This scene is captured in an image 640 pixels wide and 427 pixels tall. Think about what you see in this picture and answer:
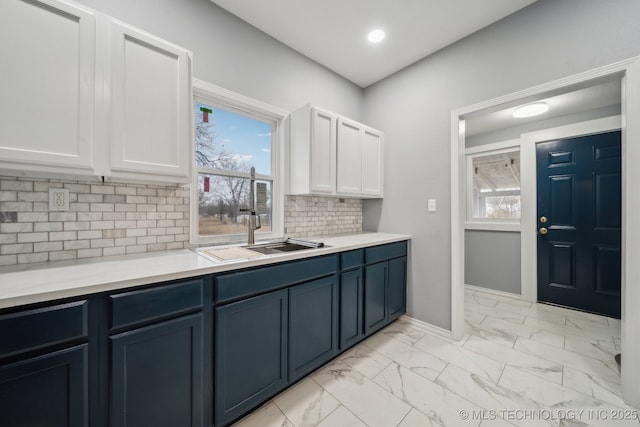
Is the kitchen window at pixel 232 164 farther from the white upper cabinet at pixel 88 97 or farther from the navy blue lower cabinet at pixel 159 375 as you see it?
the navy blue lower cabinet at pixel 159 375

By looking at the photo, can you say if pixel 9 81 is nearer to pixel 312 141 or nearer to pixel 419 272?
pixel 312 141

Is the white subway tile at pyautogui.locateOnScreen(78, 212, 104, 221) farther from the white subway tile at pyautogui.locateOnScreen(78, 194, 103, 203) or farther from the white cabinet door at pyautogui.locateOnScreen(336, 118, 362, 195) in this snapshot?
the white cabinet door at pyautogui.locateOnScreen(336, 118, 362, 195)

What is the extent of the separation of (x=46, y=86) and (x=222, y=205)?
1.17 metres

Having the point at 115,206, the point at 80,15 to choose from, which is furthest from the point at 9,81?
the point at 115,206

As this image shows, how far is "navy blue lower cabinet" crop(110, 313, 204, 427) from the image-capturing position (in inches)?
40.2

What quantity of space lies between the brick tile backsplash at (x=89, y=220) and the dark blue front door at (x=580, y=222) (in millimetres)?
4219

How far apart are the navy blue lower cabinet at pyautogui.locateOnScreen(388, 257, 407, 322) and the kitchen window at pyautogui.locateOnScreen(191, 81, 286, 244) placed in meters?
1.22

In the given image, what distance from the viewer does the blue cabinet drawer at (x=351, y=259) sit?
197 centimetres

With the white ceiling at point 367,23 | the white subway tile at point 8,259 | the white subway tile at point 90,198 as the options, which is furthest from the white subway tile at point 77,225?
the white ceiling at point 367,23

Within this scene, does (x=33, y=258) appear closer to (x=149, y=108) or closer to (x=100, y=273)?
(x=100, y=273)

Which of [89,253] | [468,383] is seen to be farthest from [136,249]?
[468,383]

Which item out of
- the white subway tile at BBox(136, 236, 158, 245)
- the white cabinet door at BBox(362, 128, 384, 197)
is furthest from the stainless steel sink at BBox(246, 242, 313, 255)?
the white cabinet door at BBox(362, 128, 384, 197)

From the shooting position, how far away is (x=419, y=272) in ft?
8.71

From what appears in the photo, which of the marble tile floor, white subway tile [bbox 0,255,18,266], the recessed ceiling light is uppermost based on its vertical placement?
the recessed ceiling light
